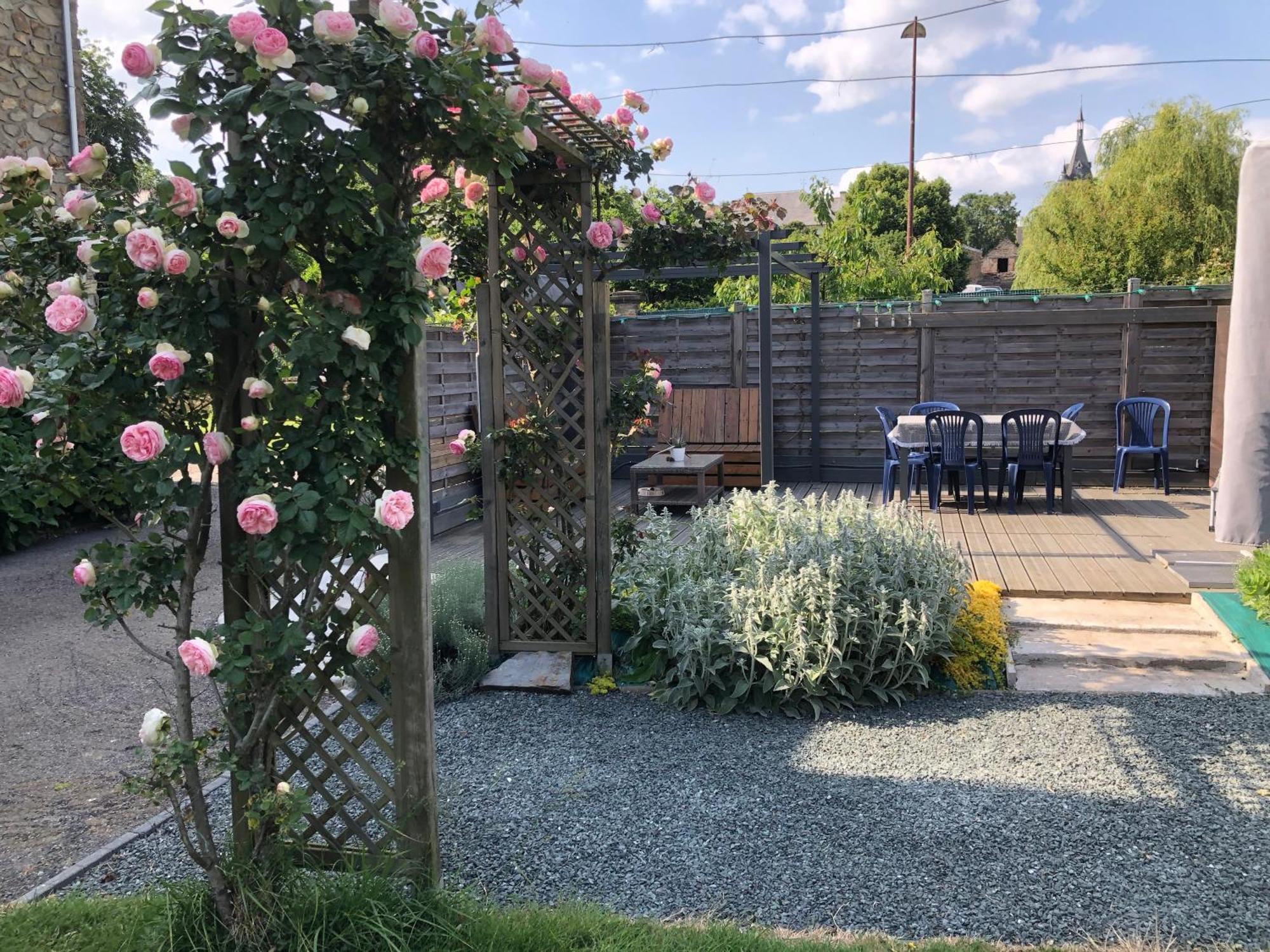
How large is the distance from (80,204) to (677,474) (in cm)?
680

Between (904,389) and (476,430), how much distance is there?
444 centimetres

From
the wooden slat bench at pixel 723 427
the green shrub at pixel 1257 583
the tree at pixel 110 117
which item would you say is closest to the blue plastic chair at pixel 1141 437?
the wooden slat bench at pixel 723 427

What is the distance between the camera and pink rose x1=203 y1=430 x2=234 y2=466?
188 centimetres

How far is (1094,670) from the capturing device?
414cm

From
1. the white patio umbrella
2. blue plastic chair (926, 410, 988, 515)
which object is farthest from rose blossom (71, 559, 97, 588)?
blue plastic chair (926, 410, 988, 515)

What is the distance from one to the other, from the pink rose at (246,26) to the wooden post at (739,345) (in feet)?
28.2

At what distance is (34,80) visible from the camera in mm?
8023

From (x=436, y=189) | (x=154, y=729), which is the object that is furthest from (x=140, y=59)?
(x=436, y=189)

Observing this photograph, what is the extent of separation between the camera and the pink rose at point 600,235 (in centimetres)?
385

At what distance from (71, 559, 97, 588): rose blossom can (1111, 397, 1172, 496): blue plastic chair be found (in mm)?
8630

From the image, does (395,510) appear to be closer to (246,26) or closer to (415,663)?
(415,663)

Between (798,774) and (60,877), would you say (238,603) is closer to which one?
(60,877)

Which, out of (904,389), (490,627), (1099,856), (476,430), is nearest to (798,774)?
(1099,856)

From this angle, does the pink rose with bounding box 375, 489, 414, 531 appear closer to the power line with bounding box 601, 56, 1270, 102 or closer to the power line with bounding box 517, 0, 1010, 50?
the power line with bounding box 517, 0, 1010, 50
